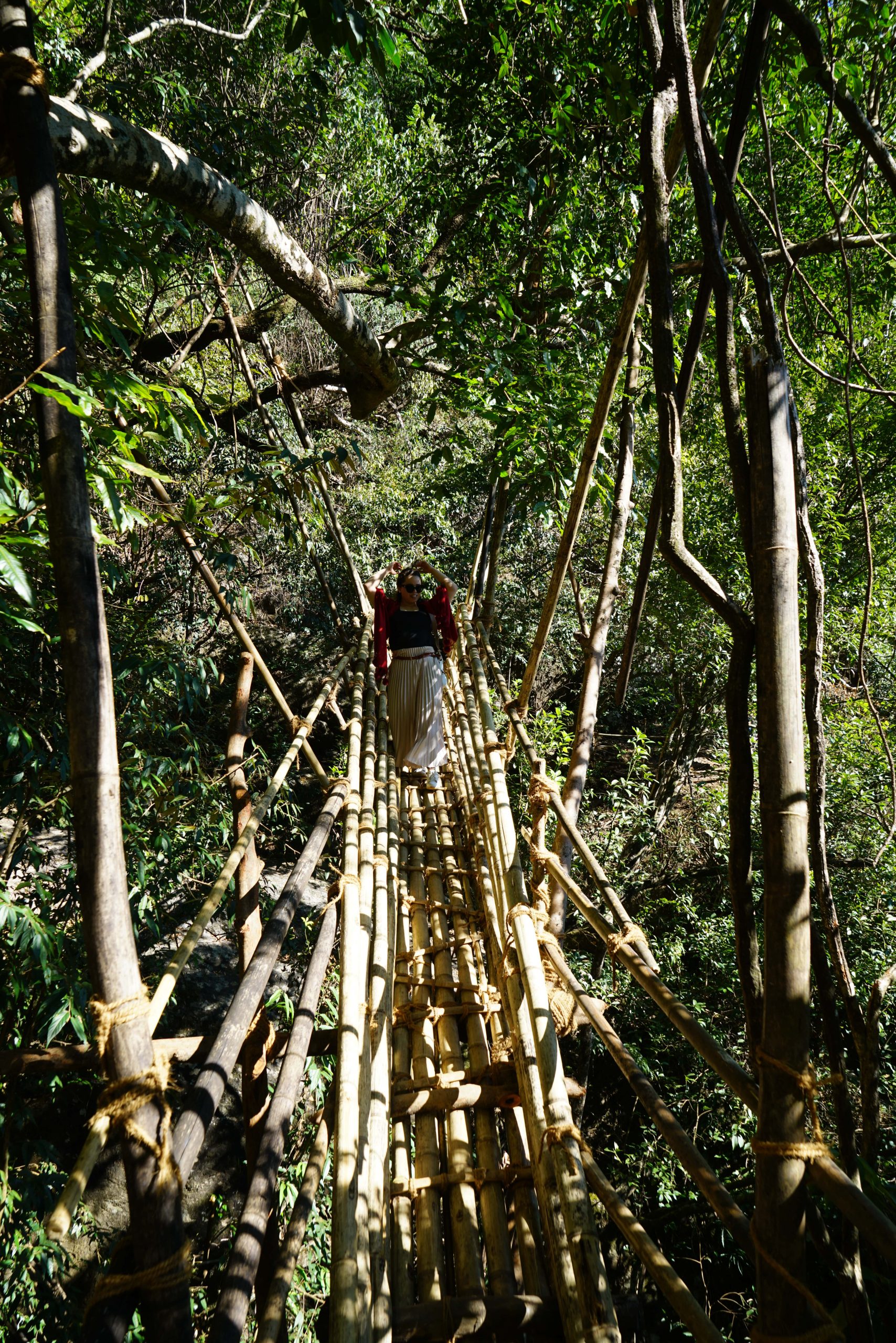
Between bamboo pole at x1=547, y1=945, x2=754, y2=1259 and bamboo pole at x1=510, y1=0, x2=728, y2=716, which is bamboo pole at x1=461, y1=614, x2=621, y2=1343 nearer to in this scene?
bamboo pole at x1=547, y1=945, x2=754, y2=1259

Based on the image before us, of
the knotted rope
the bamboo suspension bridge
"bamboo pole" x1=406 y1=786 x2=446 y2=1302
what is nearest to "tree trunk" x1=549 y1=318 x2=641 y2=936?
the bamboo suspension bridge

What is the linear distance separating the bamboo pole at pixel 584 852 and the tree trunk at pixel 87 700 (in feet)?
3.02

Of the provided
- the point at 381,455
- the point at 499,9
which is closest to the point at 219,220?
the point at 499,9

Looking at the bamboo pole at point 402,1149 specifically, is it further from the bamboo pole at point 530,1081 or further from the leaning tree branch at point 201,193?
the leaning tree branch at point 201,193

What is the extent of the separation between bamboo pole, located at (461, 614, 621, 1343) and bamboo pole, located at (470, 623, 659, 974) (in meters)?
0.17

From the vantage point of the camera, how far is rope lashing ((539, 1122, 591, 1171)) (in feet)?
4.47

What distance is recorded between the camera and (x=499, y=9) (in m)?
3.11

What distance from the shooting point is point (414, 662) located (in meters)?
3.76

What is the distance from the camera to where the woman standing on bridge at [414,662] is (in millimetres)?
3713

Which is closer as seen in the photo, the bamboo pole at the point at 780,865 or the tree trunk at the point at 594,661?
the bamboo pole at the point at 780,865

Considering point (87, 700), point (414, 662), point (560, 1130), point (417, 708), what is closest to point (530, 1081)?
point (560, 1130)

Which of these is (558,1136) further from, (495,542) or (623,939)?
(495,542)

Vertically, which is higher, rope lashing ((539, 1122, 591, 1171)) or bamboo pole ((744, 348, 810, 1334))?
bamboo pole ((744, 348, 810, 1334))

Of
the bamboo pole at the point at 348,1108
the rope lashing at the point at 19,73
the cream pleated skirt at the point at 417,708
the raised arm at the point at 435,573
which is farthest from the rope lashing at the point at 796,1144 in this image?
the raised arm at the point at 435,573
